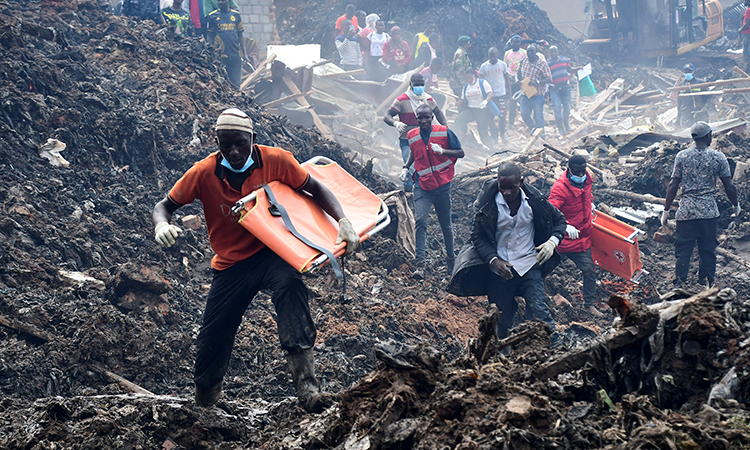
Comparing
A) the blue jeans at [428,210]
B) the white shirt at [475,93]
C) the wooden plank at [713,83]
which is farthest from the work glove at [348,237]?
the wooden plank at [713,83]

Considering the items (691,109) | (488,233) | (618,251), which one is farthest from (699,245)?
(691,109)

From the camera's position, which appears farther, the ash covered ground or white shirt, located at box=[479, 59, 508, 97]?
white shirt, located at box=[479, 59, 508, 97]

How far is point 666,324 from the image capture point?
122 inches

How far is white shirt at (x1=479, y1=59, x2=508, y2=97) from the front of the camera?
1823 cm

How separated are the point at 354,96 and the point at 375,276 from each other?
1120 centimetres

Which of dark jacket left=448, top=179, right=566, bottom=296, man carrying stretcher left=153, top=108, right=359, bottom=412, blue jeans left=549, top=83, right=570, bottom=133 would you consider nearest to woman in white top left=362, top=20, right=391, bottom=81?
blue jeans left=549, top=83, right=570, bottom=133

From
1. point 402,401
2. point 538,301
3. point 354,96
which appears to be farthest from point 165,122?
point 354,96

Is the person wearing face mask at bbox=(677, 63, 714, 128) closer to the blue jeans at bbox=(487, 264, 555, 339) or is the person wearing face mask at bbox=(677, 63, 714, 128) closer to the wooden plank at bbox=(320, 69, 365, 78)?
the wooden plank at bbox=(320, 69, 365, 78)

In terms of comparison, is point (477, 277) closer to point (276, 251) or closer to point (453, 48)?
point (276, 251)

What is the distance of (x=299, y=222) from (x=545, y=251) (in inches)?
107

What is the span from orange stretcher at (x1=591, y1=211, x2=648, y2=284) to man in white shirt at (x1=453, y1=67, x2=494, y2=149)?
10211 mm

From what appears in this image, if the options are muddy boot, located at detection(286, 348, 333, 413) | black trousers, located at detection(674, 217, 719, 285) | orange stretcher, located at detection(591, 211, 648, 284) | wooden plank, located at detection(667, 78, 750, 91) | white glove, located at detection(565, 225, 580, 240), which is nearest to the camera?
muddy boot, located at detection(286, 348, 333, 413)

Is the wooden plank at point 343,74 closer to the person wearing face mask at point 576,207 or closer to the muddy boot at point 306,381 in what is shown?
the person wearing face mask at point 576,207

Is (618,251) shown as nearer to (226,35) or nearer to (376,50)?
(226,35)
